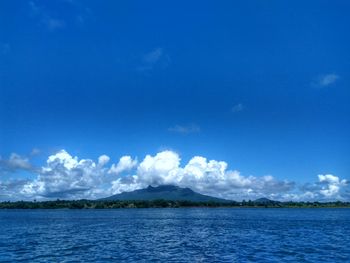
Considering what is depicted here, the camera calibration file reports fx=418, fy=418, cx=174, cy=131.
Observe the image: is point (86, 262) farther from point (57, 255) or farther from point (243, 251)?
point (243, 251)

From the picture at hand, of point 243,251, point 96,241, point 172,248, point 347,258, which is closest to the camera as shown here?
point 347,258

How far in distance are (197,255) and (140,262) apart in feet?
26.2

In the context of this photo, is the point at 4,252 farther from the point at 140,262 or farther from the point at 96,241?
the point at 140,262

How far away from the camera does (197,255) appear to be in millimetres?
48438

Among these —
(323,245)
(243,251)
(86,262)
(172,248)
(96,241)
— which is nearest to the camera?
(86,262)

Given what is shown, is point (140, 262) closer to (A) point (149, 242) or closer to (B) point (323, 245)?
(A) point (149, 242)

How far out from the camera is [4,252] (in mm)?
51688

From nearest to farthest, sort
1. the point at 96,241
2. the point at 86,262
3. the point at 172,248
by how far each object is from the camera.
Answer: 1. the point at 86,262
2. the point at 172,248
3. the point at 96,241

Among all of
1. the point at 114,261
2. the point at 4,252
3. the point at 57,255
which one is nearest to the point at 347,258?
the point at 114,261

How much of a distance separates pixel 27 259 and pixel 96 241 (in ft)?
62.6

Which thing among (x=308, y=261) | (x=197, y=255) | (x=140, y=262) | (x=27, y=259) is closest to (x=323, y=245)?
(x=308, y=261)

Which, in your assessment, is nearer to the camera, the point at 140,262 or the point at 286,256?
the point at 140,262

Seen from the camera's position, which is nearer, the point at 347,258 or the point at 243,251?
the point at 347,258

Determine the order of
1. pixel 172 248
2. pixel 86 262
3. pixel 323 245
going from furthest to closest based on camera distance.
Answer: pixel 323 245, pixel 172 248, pixel 86 262
